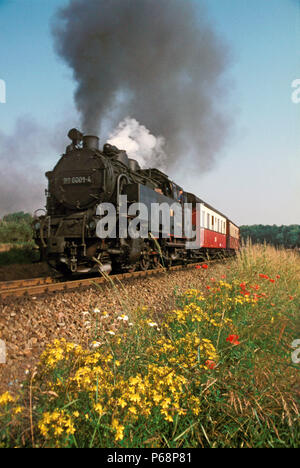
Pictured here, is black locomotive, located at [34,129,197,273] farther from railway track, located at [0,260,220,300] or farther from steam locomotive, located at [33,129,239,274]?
railway track, located at [0,260,220,300]

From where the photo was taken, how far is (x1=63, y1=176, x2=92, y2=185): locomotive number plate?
27.3ft

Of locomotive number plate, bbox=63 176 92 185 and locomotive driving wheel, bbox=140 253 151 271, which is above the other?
locomotive number plate, bbox=63 176 92 185

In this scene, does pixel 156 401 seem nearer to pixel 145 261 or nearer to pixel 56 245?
pixel 56 245

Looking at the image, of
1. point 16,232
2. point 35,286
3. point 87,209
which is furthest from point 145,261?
point 16,232

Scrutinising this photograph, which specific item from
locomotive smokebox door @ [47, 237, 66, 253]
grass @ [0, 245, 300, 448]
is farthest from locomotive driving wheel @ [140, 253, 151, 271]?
grass @ [0, 245, 300, 448]

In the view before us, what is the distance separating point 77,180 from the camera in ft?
27.7

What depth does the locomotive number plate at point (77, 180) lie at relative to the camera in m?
8.31

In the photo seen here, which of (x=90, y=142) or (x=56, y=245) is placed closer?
(x=56, y=245)

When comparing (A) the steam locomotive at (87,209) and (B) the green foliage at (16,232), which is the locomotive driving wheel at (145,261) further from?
(B) the green foliage at (16,232)

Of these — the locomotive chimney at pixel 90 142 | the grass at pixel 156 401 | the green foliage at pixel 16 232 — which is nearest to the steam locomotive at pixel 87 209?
the locomotive chimney at pixel 90 142

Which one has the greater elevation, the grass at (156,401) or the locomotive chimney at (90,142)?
the locomotive chimney at (90,142)

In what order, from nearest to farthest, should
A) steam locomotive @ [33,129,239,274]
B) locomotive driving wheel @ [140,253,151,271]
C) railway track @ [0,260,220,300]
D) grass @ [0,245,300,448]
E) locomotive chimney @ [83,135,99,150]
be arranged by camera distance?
grass @ [0,245,300,448] → railway track @ [0,260,220,300] → steam locomotive @ [33,129,239,274] → locomotive chimney @ [83,135,99,150] → locomotive driving wheel @ [140,253,151,271]

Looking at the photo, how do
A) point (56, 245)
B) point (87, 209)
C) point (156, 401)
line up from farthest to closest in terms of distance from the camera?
point (87, 209), point (56, 245), point (156, 401)
